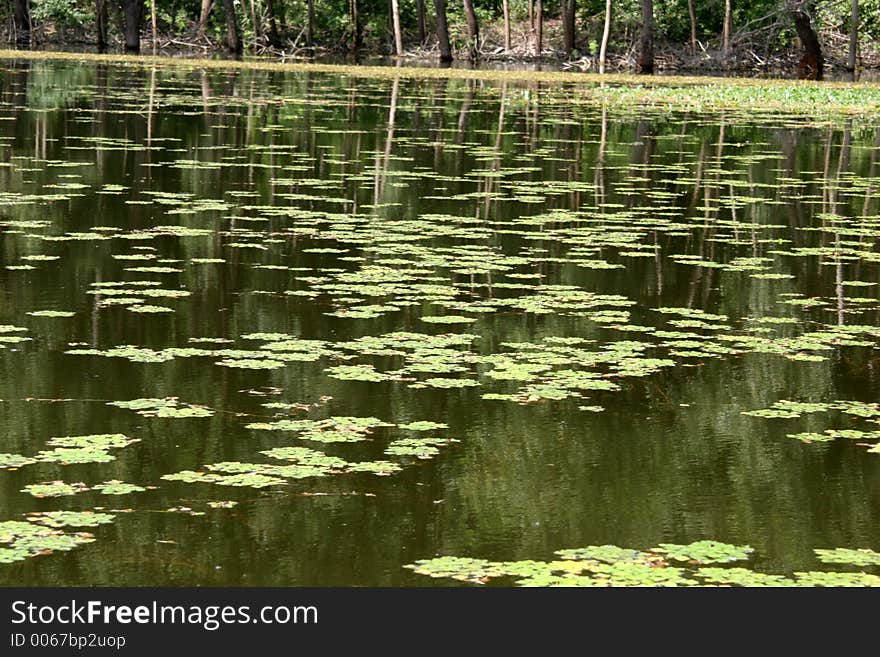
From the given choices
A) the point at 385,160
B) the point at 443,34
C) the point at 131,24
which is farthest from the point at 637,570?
the point at 131,24

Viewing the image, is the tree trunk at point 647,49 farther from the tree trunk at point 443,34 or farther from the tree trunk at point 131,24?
the tree trunk at point 131,24

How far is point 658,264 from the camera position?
35.5ft

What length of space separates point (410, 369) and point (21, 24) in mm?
56551

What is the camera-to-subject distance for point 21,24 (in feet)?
197

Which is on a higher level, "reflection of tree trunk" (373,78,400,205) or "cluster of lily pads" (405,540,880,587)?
"reflection of tree trunk" (373,78,400,205)

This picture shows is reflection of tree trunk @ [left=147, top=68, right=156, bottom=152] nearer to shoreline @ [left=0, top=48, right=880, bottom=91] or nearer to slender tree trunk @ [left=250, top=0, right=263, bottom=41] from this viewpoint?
shoreline @ [left=0, top=48, right=880, bottom=91]

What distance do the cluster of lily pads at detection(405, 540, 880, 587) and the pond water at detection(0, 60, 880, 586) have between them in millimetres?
99

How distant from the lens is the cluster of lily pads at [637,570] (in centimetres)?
488

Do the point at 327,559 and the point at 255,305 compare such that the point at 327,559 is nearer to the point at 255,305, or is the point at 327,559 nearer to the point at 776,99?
the point at 255,305

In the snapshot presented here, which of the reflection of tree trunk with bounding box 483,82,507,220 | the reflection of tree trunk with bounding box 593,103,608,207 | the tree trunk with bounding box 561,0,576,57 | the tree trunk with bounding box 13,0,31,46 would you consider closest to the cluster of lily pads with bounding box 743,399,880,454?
the reflection of tree trunk with bounding box 483,82,507,220

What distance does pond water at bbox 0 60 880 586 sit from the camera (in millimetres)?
5332

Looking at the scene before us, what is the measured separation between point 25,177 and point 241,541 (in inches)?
382

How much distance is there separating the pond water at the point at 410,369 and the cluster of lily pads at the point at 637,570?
0.32 feet

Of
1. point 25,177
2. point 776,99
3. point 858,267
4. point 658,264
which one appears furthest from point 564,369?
point 776,99
